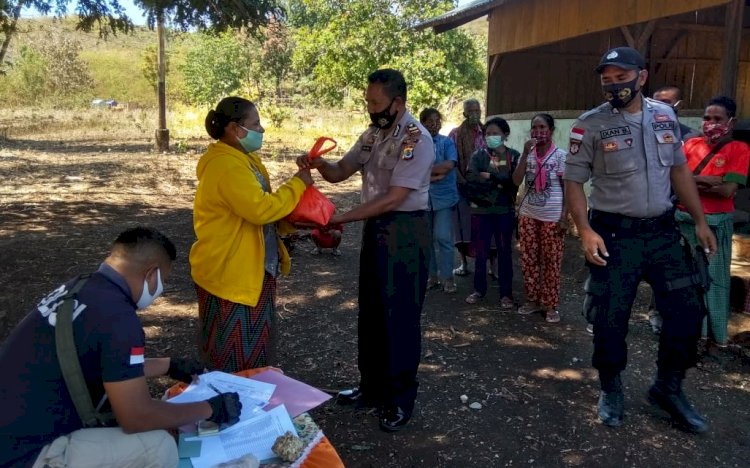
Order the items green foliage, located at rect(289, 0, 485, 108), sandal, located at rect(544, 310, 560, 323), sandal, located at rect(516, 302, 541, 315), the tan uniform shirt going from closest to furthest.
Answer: the tan uniform shirt
sandal, located at rect(544, 310, 560, 323)
sandal, located at rect(516, 302, 541, 315)
green foliage, located at rect(289, 0, 485, 108)

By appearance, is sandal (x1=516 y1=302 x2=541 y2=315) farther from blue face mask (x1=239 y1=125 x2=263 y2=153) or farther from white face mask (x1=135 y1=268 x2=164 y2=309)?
white face mask (x1=135 y1=268 x2=164 y2=309)

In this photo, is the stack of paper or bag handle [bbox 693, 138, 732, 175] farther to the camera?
bag handle [bbox 693, 138, 732, 175]

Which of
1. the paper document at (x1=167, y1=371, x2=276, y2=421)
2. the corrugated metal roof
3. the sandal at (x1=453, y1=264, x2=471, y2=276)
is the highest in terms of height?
the corrugated metal roof

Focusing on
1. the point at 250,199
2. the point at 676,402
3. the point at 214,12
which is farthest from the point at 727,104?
the point at 214,12

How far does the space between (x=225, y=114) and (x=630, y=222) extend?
7.16ft

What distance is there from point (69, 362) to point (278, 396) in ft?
2.59

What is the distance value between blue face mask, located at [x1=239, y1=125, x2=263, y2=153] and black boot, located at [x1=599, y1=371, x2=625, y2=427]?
2.32m

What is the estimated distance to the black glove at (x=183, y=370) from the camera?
2371 millimetres

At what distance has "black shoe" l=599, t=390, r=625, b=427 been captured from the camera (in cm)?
338

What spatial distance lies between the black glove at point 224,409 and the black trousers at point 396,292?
1309mm

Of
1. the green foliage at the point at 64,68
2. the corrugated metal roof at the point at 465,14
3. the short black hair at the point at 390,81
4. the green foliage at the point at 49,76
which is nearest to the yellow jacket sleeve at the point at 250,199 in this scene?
the short black hair at the point at 390,81

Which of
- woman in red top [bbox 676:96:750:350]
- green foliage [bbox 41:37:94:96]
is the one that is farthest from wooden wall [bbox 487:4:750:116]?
green foliage [bbox 41:37:94:96]

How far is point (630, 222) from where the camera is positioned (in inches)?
126

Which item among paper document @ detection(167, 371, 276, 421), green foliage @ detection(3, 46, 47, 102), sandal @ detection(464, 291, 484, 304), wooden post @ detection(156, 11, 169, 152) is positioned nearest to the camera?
paper document @ detection(167, 371, 276, 421)
